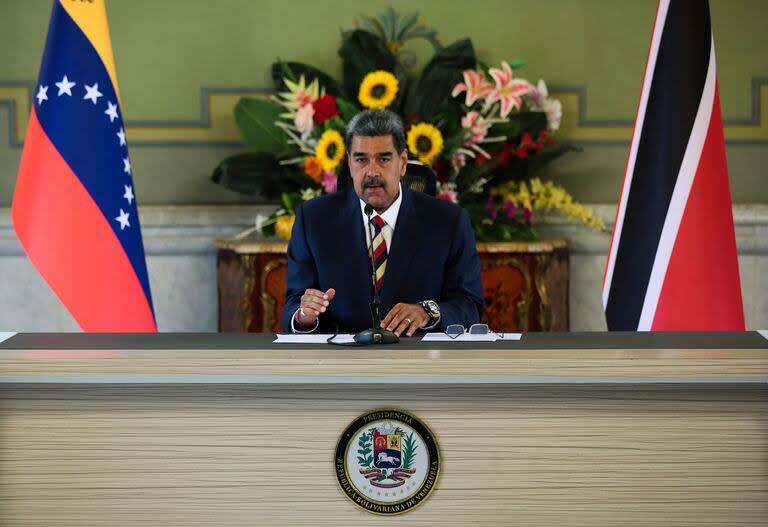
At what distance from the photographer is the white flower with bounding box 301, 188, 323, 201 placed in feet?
13.9

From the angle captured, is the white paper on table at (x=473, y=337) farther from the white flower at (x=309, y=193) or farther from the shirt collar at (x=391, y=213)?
the white flower at (x=309, y=193)

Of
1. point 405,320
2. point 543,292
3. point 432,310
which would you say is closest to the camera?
point 405,320

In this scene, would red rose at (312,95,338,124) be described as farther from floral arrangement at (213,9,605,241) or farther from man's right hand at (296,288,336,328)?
man's right hand at (296,288,336,328)

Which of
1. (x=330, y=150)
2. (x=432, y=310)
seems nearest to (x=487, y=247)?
(x=330, y=150)

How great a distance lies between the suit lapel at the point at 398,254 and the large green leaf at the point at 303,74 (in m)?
1.68

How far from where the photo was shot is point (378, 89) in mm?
4293

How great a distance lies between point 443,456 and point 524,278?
7.24 ft

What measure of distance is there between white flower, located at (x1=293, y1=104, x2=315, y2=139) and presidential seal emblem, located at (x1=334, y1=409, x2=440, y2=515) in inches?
86.8

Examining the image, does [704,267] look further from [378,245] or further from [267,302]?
[267,302]

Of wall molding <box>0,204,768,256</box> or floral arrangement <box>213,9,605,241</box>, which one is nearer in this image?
floral arrangement <box>213,9,605,241</box>

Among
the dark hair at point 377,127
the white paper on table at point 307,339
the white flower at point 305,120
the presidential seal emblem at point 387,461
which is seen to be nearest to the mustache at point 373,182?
the dark hair at point 377,127

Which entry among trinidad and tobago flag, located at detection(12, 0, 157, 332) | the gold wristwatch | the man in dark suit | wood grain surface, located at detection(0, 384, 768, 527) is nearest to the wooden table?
wood grain surface, located at detection(0, 384, 768, 527)

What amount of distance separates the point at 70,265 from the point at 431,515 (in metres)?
1.84

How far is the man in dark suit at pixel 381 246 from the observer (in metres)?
2.89
